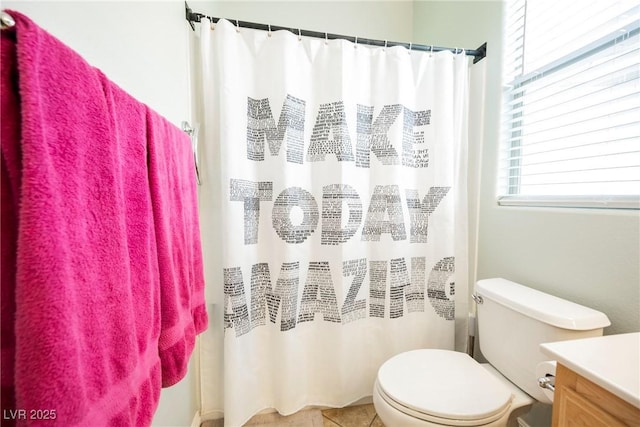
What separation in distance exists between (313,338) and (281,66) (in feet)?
4.39

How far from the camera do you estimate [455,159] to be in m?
1.32

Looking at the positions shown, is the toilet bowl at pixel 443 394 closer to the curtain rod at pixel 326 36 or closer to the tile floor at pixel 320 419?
the tile floor at pixel 320 419

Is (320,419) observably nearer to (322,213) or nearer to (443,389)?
(443,389)

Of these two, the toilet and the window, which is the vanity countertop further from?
the window

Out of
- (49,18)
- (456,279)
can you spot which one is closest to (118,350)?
(49,18)

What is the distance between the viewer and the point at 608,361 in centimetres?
50

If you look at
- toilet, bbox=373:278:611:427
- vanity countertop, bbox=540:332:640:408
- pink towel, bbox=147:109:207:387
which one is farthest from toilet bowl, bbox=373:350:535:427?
pink towel, bbox=147:109:207:387

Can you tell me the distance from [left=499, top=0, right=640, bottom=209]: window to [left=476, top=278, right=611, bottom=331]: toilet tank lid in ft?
1.16

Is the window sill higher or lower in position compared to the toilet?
higher

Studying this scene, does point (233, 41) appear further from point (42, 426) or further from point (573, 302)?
point (573, 302)

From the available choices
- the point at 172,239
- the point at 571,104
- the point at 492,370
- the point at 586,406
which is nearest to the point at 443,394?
the point at 492,370

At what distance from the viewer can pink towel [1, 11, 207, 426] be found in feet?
0.87

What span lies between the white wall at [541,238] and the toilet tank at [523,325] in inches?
2.8

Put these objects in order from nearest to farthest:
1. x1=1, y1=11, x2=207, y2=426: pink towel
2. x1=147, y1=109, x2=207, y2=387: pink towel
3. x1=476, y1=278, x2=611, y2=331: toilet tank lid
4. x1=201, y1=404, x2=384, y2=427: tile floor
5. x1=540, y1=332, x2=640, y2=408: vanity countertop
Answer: x1=1, y1=11, x2=207, y2=426: pink towel, x1=540, y1=332, x2=640, y2=408: vanity countertop, x1=147, y1=109, x2=207, y2=387: pink towel, x1=476, y1=278, x2=611, y2=331: toilet tank lid, x1=201, y1=404, x2=384, y2=427: tile floor
